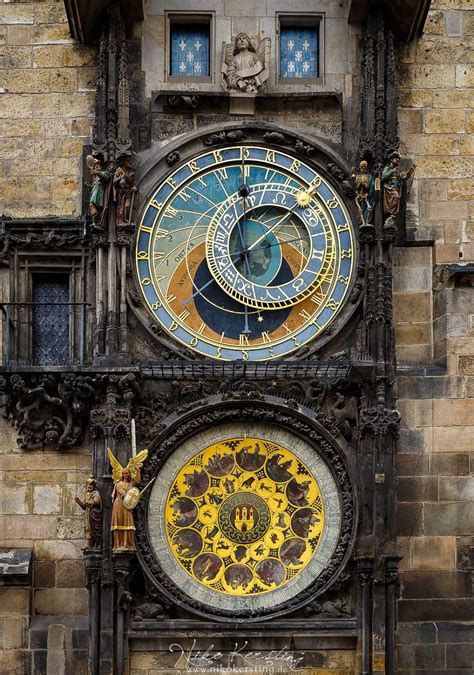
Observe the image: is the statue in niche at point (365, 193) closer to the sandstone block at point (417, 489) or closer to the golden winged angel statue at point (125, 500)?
the sandstone block at point (417, 489)

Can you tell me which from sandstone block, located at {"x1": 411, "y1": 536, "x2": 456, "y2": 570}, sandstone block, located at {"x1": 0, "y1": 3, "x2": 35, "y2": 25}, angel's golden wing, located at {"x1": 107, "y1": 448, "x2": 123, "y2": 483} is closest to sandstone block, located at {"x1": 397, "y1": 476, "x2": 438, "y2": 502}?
sandstone block, located at {"x1": 411, "y1": 536, "x2": 456, "y2": 570}

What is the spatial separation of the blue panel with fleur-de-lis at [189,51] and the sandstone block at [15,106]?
4.61ft

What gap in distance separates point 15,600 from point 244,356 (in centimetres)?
302

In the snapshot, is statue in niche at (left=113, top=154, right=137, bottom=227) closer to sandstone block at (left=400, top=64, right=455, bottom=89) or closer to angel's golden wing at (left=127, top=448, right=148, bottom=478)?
angel's golden wing at (left=127, top=448, right=148, bottom=478)

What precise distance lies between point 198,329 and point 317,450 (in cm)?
157

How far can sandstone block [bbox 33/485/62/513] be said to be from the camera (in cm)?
1808


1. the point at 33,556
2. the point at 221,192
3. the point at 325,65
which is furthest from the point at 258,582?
the point at 325,65

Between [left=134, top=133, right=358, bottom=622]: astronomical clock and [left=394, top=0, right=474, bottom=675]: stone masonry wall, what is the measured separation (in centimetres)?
65

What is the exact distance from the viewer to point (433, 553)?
58.8 feet

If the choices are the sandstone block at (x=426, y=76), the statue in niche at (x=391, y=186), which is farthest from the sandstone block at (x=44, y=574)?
the sandstone block at (x=426, y=76)

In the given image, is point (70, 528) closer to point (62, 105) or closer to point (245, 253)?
point (245, 253)

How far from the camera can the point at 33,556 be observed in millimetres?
17984

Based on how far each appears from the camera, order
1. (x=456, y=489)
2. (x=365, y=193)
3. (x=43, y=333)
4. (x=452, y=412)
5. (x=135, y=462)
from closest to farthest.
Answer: (x=135, y=462) → (x=456, y=489) → (x=452, y=412) → (x=365, y=193) → (x=43, y=333)

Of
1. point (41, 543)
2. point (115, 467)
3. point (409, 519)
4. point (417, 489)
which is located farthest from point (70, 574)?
point (417, 489)
